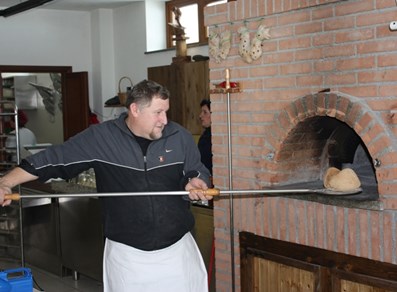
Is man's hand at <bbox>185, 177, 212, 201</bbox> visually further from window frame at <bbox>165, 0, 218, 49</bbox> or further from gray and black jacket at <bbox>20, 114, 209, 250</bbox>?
window frame at <bbox>165, 0, 218, 49</bbox>

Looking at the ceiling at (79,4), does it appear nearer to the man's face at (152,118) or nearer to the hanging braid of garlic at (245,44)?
the hanging braid of garlic at (245,44)

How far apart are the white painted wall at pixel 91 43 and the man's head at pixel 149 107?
5092mm

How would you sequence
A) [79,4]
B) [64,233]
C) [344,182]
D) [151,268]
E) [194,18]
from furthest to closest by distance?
[79,4] → [194,18] → [64,233] → [344,182] → [151,268]

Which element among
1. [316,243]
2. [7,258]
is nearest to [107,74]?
[7,258]

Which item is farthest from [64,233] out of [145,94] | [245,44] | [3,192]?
[145,94]

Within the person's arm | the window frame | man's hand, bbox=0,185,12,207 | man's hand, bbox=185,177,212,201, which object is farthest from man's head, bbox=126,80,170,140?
the window frame

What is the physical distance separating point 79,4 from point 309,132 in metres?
5.29

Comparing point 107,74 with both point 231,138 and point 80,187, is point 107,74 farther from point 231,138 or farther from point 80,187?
point 231,138

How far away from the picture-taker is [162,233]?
10.5ft

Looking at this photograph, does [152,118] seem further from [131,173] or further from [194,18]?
[194,18]

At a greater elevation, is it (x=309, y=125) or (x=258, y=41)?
(x=258, y=41)

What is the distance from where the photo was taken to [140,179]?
318 centimetres

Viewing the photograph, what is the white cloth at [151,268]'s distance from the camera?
321 centimetres

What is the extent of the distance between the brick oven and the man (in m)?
0.74
